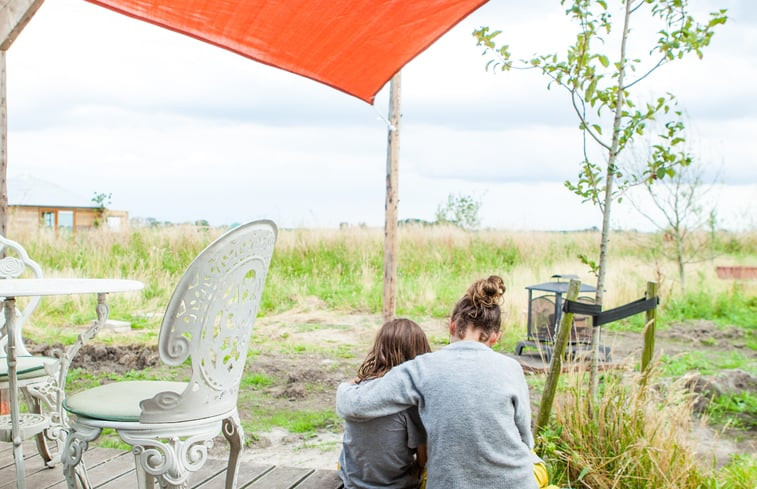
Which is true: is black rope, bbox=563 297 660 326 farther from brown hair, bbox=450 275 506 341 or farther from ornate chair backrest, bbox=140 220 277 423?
ornate chair backrest, bbox=140 220 277 423

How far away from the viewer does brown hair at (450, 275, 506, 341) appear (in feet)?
5.89

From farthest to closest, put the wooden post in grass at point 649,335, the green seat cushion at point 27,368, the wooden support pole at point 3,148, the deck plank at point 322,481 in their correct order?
Answer: 1. the wooden support pole at point 3,148
2. the wooden post in grass at point 649,335
3. the green seat cushion at point 27,368
4. the deck plank at point 322,481

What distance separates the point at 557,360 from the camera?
9.30ft

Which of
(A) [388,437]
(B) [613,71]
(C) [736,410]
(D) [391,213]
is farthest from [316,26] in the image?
(C) [736,410]

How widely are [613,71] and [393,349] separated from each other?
1929mm

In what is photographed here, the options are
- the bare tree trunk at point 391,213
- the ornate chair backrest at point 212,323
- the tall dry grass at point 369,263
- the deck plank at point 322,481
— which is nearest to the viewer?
the ornate chair backrest at point 212,323

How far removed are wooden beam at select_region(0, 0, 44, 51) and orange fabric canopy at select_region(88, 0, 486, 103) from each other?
150cm

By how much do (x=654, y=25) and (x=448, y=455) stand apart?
261 cm

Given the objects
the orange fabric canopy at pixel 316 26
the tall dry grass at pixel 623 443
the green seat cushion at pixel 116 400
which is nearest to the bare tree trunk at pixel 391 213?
the orange fabric canopy at pixel 316 26

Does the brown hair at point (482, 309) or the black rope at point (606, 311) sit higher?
the brown hair at point (482, 309)

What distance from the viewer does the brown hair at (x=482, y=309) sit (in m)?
1.80

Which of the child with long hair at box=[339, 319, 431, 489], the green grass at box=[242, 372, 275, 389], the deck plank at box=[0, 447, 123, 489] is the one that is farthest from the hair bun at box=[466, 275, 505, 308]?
the green grass at box=[242, 372, 275, 389]

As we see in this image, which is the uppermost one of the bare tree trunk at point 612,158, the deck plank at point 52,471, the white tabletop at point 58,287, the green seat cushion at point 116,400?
the bare tree trunk at point 612,158

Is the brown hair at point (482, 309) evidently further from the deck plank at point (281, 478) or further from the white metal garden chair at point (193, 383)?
the deck plank at point (281, 478)
